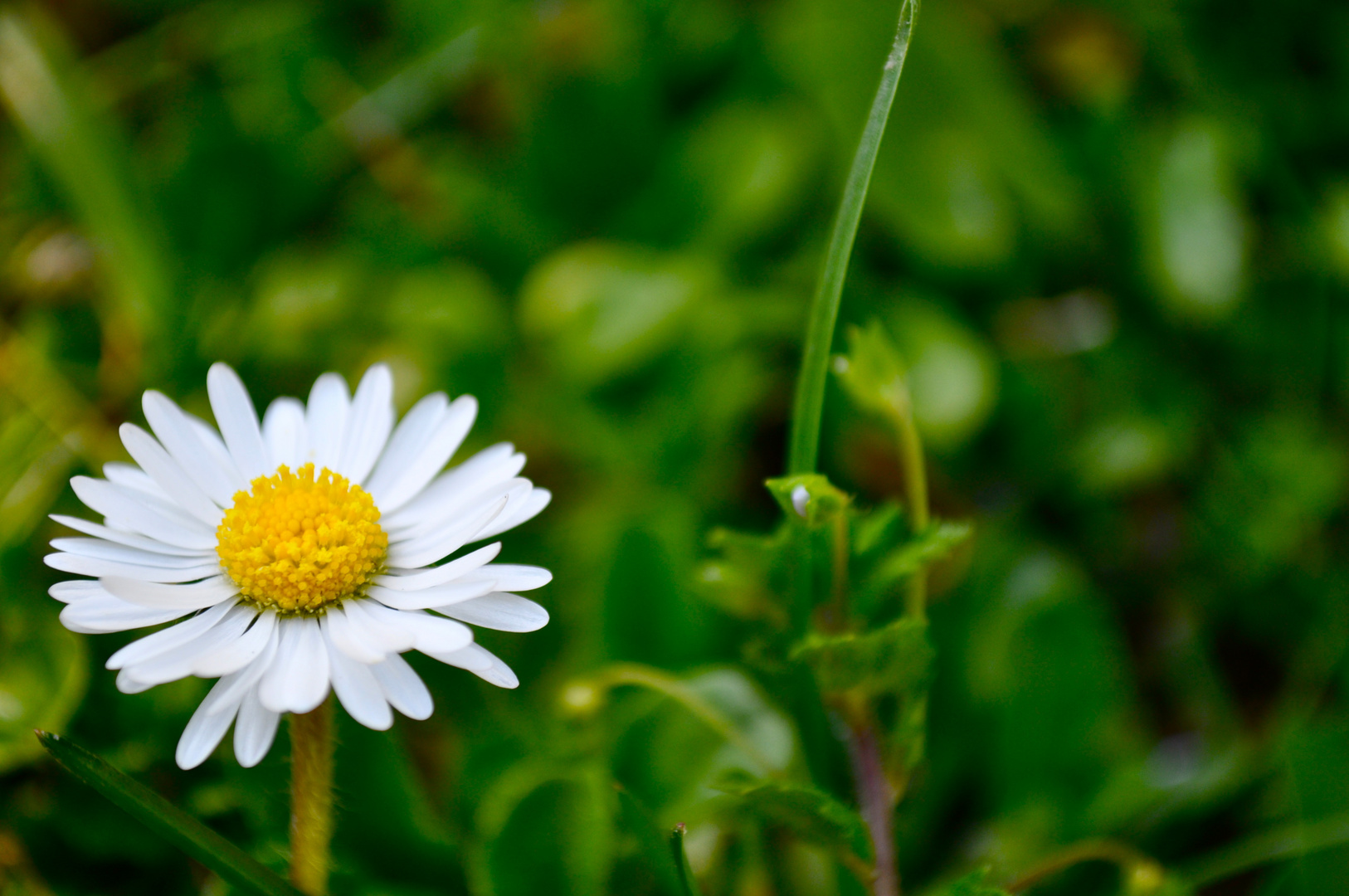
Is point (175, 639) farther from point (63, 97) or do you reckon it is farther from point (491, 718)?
point (63, 97)

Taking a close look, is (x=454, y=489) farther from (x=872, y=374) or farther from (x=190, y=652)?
(x=872, y=374)

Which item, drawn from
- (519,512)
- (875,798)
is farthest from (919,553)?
(519,512)

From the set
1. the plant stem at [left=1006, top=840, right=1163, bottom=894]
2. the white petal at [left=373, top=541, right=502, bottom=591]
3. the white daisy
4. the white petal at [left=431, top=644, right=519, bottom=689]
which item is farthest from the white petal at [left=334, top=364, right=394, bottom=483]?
the plant stem at [left=1006, top=840, right=1163, bottom=894]

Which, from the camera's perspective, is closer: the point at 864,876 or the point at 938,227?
the point at 864,876

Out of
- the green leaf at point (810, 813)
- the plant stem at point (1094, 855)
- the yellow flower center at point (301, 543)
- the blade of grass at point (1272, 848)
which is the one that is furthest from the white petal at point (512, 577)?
the blade of grass at point (1272, 848)

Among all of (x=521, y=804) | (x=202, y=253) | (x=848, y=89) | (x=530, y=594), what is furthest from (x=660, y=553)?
(x=202, y=253)

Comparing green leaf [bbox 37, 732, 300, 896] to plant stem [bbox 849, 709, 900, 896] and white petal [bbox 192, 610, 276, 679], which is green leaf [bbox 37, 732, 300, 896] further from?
plant stem [bbox 849, 709, 900, 896]
